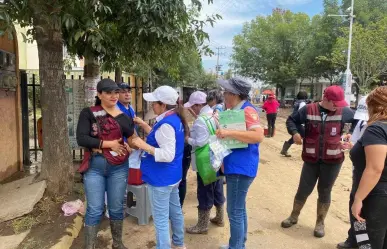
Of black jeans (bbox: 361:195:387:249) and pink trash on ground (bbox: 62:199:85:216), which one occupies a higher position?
black jeans (bbox: 361:195:387:249)

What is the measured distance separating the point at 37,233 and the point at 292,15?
39802 mm

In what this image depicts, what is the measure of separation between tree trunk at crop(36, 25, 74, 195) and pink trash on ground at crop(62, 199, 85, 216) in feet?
1.25

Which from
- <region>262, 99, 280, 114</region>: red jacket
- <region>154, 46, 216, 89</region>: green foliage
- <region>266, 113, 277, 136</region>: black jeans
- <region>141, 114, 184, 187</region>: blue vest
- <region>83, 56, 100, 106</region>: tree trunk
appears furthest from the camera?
<region>266, 113, 277, 136</region>: black jeans

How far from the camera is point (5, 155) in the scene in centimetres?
565

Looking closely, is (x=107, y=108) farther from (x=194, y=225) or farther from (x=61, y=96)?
(x=194, y=225)

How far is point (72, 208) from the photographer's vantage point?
420 cm

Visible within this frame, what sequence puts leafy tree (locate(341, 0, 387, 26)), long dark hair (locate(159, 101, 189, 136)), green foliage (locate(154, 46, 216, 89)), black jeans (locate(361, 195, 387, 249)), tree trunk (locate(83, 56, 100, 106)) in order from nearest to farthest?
black jeans (locate(361, 195, 387, 249))
long dark hair (locate(159, 101, 189, 136))
tree trunk (locate(83, 56, 100, 106))
green foliage (locate(154, 46, 216, 89))
leafy tree (locate(341, 0, 387, 26))

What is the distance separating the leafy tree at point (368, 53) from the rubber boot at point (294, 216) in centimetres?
2117

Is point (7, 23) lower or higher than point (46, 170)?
higher

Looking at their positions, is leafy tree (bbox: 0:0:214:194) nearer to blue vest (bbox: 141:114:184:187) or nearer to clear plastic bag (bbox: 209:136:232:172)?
blue vest (bbox: 141:114:184:187)

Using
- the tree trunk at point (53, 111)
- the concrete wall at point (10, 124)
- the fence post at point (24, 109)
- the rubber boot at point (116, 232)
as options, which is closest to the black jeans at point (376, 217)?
the rubber boot at point (116, 232)

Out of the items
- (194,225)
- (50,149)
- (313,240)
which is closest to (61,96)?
(50,149)

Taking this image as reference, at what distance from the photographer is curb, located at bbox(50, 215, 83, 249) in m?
3.53

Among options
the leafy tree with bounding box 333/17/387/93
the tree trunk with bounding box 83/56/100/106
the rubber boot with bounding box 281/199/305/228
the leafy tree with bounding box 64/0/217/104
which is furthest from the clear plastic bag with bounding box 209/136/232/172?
the leafy tree with bounding box 333/17/387/93
